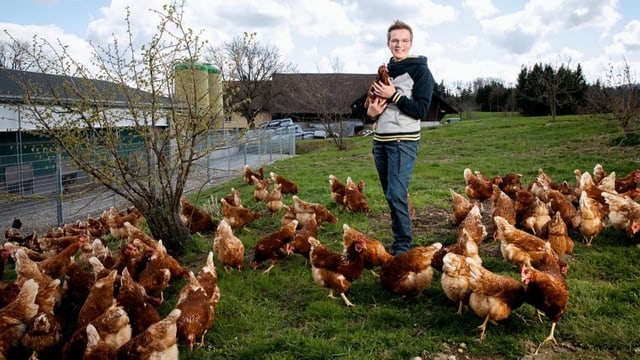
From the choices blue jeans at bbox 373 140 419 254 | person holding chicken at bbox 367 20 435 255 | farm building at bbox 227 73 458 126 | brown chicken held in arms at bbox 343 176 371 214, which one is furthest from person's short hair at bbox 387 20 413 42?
farm building at bbox 227 73 458 126

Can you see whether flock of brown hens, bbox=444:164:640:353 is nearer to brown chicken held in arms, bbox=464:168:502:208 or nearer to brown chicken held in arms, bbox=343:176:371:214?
brown chicken held in arms, bbox=464:168:502:208

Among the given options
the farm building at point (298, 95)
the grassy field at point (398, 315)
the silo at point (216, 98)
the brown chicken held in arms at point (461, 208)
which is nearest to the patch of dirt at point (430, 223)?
the grassy field at point (398, 315)

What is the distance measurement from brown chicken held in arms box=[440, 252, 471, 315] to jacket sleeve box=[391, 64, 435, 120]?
56.9 inches

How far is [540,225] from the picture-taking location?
5133 mm

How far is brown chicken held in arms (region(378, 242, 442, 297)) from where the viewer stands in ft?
12.8

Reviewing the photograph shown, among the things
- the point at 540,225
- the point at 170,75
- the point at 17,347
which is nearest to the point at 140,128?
the point at 170,75

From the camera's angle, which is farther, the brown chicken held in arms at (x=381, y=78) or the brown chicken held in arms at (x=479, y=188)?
the brown chicken held in arms at (x=479, y=188)

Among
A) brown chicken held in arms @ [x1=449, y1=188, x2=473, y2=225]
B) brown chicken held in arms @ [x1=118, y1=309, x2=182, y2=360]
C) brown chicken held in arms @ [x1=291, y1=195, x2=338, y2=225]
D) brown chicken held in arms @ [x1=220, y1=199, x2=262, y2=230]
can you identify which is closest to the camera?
brown chicken held in arms @ [x1=118, y1=309, x2=182, y2=360]

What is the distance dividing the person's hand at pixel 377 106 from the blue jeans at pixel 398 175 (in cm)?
33

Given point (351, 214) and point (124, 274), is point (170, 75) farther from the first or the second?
point (351, 214)

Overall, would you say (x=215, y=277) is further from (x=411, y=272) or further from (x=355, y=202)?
(x=355, y=202)

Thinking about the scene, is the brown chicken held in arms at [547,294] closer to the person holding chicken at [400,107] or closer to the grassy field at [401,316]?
the grassy field at [401,316]

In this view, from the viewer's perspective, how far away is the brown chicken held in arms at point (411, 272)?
12.8 ft

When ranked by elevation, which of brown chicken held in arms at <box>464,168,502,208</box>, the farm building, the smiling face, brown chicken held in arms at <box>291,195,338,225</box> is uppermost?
the farm building
